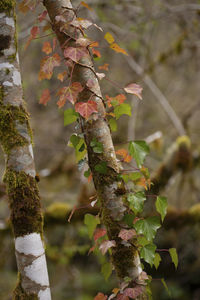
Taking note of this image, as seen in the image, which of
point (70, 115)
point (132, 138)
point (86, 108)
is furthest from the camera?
point (132, 138)

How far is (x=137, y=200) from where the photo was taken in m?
1.20

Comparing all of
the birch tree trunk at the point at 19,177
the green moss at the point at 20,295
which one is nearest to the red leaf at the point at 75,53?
the birch tree trunk at the point at 19,177

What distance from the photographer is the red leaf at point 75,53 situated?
116 cm

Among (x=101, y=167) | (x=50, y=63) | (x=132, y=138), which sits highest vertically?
(x=50, y=63)

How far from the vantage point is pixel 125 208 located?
4.08 feet

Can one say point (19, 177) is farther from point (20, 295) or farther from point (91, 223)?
point (20, 295)

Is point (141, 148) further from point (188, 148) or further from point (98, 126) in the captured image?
point (188, 148)

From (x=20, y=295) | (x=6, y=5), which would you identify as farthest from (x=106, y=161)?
(x=6, y=5)

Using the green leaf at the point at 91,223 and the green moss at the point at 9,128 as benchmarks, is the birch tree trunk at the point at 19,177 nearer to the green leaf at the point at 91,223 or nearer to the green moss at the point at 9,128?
the green moss at the point at 9,128

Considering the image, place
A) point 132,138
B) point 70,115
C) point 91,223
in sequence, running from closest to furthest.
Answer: point 70,115, point 91,223, point 132,138

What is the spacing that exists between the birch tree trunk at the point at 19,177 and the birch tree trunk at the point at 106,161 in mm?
237

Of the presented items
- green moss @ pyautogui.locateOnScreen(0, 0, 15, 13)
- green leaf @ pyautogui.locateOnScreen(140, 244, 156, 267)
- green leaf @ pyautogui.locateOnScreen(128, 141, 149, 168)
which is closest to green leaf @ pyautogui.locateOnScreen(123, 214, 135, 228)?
green leaf @ pyautogui.locateOnScreen(140, 244, 156, 267)

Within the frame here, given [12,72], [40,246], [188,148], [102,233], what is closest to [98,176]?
[102,233]

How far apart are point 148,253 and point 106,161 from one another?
0.40 meters
